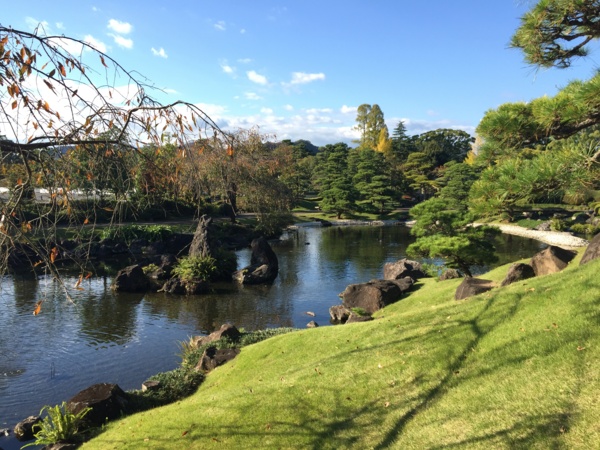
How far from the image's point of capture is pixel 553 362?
20.2ft

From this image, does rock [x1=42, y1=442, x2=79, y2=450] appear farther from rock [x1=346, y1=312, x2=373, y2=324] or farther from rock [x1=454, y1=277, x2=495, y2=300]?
rock [x1=454, y1=277, x2=495, y2=300]

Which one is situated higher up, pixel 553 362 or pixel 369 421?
pixel 553 362

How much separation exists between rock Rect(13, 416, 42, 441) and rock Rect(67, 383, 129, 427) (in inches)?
73.6

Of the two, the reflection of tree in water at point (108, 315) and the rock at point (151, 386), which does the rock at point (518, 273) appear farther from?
the reflection of tree in water at point (108, 315)

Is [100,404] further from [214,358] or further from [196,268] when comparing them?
[196,268]

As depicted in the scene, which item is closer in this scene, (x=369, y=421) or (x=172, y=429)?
(x=369, y=421)

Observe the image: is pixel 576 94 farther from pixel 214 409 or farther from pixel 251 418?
pixel 214 409

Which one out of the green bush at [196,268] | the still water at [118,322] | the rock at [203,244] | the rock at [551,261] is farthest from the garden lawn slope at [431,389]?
the rock at [203,244]

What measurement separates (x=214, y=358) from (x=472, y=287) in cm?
692

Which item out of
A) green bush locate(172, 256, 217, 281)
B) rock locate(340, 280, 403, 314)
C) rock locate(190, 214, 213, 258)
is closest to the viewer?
rock locate(340, 280, 403, 314)

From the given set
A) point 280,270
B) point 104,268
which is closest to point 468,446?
point 280,270

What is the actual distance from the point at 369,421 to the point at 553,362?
2595mm

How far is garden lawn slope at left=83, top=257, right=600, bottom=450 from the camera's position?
17.8 feet

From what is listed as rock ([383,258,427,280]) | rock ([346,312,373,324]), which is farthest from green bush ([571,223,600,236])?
rock ([346,312,373,324])
